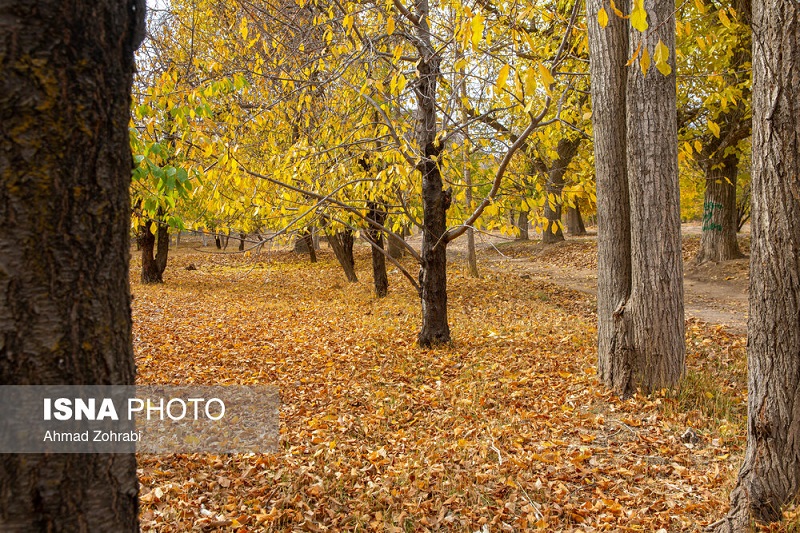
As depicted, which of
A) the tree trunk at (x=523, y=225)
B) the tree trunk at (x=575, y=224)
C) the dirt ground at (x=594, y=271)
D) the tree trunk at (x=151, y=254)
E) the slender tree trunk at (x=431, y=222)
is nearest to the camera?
the slender tree trunk at (x=431, y=222)

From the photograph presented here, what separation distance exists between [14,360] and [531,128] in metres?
5.17

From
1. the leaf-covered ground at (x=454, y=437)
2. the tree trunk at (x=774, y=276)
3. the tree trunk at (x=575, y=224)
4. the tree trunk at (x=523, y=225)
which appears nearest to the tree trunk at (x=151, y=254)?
the leaf-covered ground at (x=454, y=437)

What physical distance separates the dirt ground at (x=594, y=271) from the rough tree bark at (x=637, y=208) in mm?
1310

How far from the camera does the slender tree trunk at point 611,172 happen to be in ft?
18.3

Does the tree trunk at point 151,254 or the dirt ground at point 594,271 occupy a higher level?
the tree trunk at point 151,254

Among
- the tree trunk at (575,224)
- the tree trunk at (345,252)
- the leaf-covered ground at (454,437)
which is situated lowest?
the leaf-covered ground at (454,437)

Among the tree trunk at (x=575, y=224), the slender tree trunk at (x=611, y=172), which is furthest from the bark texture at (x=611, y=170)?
the tree trunk at (x=575, y=224)

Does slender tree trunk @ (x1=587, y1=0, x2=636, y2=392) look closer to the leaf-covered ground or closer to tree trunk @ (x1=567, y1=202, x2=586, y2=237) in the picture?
the leaf-covered ground

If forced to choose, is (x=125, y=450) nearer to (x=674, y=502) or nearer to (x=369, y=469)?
(x=369, y=469)

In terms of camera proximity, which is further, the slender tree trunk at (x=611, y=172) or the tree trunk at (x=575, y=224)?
the tree trunk at (x=575, y=224)

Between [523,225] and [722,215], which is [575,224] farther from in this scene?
[722,215]

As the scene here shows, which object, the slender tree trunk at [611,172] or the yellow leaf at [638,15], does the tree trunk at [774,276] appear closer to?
the yellow leaf at [638,15]

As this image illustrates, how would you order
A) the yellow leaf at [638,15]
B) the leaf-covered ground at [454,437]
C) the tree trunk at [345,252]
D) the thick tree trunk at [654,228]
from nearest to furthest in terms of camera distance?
the yellow leaf at [638,15] < the leaf-covered ground at [454,437] < the thick tree trunk at [654,228] < the tree trunk at [345,252]

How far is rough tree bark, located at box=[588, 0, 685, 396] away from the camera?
17.1 ft
